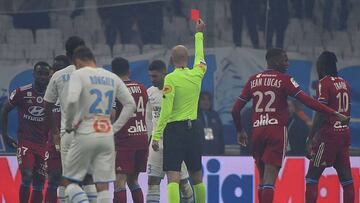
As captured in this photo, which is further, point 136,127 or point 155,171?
point 136,127

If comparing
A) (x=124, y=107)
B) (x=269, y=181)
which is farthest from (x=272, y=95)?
(x=124, y=107)

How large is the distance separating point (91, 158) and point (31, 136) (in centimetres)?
349

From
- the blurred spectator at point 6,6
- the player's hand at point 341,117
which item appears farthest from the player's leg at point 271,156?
the blurred spectator at point 6,6

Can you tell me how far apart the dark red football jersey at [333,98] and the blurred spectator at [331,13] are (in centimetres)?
359

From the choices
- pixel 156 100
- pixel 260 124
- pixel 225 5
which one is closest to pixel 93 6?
pixel 225 5

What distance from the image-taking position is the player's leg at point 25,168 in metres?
17.6

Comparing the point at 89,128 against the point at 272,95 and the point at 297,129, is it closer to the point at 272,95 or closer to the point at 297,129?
the point at 272,95

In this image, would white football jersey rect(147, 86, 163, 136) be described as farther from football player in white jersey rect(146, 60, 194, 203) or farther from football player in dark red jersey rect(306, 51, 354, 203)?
football player in dark red jersey rect(306, 51, 354, 203)

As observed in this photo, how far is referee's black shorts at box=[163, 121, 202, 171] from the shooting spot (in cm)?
1611

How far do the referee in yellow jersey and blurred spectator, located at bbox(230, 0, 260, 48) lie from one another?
4.03m

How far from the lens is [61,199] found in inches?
654

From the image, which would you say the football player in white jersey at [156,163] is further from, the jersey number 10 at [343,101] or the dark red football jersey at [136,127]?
the jersey number 10 at [343,101]

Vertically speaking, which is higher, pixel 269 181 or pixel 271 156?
pixel 271 156

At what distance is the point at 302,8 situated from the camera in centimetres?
2041
